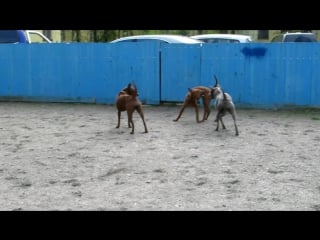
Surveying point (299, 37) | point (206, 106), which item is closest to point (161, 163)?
A: point (206, 106)

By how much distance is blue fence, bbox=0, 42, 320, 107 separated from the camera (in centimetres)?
1025

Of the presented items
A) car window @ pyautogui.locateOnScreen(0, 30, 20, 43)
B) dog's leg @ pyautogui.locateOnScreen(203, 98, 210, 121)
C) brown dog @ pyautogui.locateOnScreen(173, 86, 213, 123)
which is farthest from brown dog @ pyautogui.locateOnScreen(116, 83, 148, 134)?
car window @ pyautogui.locateOnScreen(0, 30, 20, 43)

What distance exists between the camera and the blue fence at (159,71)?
33.6 feet

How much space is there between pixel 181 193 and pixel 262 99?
21.4 feet

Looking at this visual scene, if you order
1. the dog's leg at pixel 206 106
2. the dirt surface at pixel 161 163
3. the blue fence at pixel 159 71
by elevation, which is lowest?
the dirt surface at pixel 161 163

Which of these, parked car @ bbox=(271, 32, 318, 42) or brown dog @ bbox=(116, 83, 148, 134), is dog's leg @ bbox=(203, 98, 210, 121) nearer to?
brown dog @ bbox=(116, 83, 148, 134)

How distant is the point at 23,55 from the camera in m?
12.1

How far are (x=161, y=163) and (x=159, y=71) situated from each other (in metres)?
5.66

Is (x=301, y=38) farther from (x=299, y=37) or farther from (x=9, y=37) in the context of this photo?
(x=9, y=37)

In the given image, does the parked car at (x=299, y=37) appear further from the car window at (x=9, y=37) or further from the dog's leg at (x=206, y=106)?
the car window at (x=9, y=37)

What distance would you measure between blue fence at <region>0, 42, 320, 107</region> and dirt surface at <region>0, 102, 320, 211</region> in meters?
0.94

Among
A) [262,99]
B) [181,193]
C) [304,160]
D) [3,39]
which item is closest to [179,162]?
[181,193]

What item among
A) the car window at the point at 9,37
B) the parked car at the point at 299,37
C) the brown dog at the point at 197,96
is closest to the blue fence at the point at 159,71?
the car window at the point at 9,37

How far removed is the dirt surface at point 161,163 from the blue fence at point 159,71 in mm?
935
